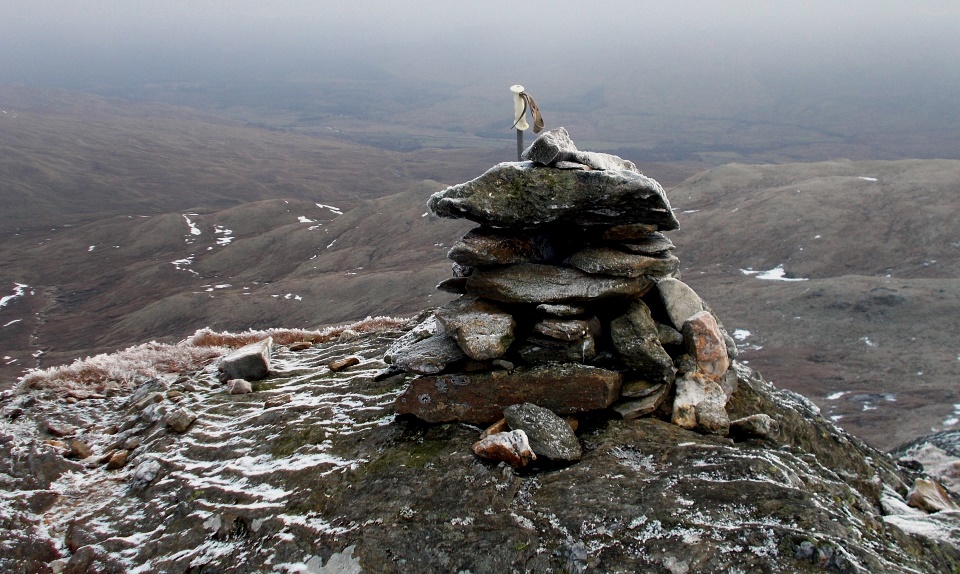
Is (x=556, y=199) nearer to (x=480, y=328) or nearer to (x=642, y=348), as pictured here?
(x=480, y=328)

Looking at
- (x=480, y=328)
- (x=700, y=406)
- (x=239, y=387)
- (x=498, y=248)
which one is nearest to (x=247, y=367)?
(x=239, y=387)

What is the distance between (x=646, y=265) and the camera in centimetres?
1288

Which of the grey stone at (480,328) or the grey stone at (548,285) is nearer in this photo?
the grey stone at (480,328)

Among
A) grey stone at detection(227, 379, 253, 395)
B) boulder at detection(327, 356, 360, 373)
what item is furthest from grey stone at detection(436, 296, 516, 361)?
grey stone at detection(227, 379, 253, 395)

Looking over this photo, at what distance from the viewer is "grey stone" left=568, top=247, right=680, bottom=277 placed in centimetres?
1266

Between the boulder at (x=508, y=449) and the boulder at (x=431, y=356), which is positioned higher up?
the boulder at (x=431, y=356)

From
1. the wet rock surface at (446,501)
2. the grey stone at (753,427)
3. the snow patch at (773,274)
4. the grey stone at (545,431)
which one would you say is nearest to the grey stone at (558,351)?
the grey stone at (545,431)

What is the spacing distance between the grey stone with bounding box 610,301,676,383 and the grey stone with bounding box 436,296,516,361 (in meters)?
2.26

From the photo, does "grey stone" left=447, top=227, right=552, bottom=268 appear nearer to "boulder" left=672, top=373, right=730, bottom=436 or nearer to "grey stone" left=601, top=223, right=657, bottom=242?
"grey stone" left=601, top=223, right=657, bottom=242

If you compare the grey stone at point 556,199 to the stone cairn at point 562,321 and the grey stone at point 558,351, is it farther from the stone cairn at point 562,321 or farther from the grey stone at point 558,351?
the grey stone at point 558,351

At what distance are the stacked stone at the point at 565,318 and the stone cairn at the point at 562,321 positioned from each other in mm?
25

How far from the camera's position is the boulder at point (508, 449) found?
35.6ft

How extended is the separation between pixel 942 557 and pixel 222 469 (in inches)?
499

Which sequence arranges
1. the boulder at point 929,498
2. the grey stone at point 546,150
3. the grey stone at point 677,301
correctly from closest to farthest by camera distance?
1. the boulder at point 929,498
2. the grey stone at point 546,150
3. the grey stone at point 677,301
